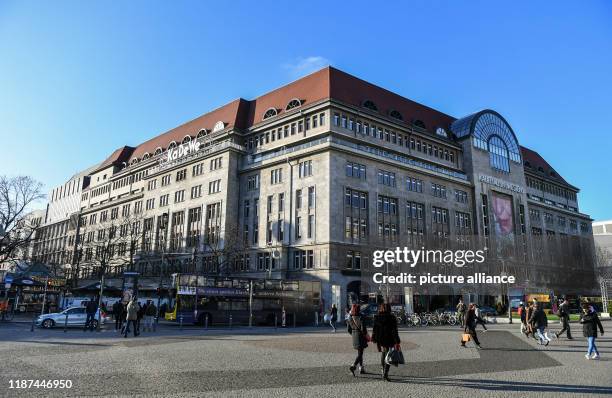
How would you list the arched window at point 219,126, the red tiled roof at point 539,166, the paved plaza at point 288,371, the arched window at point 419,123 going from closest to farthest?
1. the paved plaza at point 288,371
2. the arched window at point 419,123
3. the arched window at point 219,126
4. the red tiled roof at point 539,166

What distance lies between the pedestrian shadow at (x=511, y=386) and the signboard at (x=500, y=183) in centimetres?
6451

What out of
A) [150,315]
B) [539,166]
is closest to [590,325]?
[150,315]

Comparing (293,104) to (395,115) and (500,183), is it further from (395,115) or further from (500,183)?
(500,183)

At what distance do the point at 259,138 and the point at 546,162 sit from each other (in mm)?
70762

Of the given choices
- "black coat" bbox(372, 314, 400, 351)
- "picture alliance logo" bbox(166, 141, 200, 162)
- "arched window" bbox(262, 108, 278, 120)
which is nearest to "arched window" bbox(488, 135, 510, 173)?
"arched window" bbox(262, 108, 278, 120)

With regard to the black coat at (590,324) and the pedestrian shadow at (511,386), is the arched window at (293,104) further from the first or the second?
the pedestrian shadow at (511,386)

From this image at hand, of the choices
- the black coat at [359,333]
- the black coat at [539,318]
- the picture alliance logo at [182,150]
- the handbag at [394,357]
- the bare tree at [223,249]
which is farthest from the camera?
the picture alliance logo at [182,150]

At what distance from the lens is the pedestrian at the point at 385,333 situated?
10438mm

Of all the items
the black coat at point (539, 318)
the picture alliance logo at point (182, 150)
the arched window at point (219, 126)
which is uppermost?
the arched window at point (219, 126)

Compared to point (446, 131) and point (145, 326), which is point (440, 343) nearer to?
point (145, 326)

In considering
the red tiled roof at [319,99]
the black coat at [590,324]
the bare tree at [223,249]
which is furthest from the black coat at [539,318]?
the red tiled roof at [319,99]

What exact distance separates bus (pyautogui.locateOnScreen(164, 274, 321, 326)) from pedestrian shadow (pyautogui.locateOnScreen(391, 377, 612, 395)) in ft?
73.8

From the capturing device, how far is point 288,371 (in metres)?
11.7

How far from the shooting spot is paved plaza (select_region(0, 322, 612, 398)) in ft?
30.3
